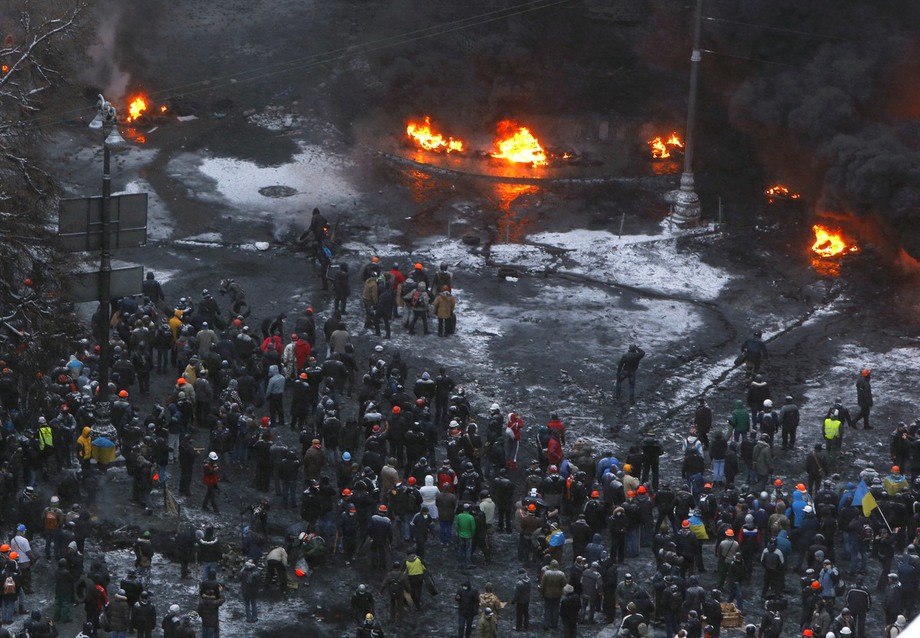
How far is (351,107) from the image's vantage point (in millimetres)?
47062

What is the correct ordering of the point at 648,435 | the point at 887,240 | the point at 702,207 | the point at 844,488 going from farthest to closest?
the point at 702,207 < the point at 887,240 < the point at 648,435 < the point at 844,488

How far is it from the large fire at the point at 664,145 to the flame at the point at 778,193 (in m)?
3.89

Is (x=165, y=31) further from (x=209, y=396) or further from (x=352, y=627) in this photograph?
(x=352, y=627)

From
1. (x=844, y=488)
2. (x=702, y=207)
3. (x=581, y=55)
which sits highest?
(x=581, y=55)

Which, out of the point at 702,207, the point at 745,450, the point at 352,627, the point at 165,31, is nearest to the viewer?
the point at 352,627

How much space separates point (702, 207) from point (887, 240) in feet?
19.6

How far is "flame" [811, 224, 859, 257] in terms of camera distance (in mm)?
38562

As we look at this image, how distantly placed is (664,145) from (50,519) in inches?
1044

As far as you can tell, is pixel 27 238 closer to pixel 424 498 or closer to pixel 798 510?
pixel 424 498

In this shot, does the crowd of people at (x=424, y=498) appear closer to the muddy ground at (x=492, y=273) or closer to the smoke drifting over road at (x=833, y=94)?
the muddy ground at (x=492, y=273)

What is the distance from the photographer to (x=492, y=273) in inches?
1479

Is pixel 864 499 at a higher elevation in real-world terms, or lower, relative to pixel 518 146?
lower

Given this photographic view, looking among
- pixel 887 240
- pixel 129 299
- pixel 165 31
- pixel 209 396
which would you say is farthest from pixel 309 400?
pixel 165 31

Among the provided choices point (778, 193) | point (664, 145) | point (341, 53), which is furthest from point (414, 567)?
point (341, 53)
